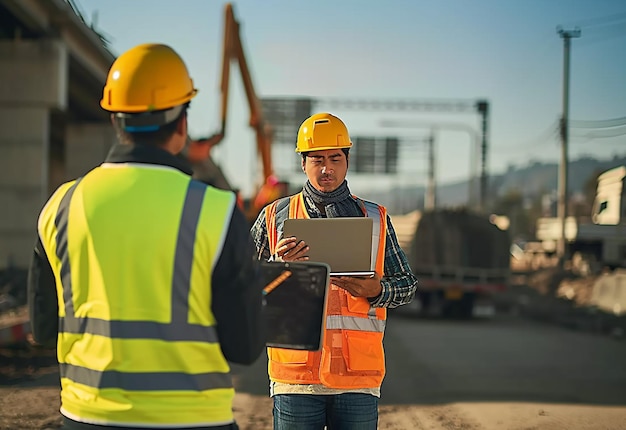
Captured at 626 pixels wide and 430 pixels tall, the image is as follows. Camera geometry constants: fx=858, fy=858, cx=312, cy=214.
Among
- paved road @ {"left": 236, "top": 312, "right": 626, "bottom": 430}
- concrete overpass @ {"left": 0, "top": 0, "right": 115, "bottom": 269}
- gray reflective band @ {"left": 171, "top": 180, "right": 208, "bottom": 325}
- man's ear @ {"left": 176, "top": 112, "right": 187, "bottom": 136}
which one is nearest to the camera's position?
gray reflective band @ {"left": 171, "top": 180, "right": 208, "bottom": 325}

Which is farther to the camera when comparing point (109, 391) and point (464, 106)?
point (464, 106)

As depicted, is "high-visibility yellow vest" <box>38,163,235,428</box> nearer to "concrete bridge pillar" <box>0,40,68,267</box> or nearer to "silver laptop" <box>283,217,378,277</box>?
"silver laptop" <box>283,217,378,277</box>

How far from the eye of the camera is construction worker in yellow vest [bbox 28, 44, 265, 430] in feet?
7.43

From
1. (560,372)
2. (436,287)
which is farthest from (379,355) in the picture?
(436,287)

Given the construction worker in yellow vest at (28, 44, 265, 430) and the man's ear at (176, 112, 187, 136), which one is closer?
the construction worker in yellow vest at (28, 44, 265, 430)

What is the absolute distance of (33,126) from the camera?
68.6ft

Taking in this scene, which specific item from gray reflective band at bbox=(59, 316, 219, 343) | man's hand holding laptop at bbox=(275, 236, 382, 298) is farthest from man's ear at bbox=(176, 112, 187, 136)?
man's hand holding laptop at bbox=(275, 236, 382, 298)

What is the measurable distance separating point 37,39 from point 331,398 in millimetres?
18457

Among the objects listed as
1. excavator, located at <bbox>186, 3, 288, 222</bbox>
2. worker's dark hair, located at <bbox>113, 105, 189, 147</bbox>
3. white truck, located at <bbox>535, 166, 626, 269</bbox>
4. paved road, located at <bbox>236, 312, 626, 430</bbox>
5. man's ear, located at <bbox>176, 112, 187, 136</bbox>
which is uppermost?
excavator, located at <bbox>186, 3, 288, 222</bbox>

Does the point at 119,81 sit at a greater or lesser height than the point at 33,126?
lesser

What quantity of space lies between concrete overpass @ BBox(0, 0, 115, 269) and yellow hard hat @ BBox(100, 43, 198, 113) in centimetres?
1646

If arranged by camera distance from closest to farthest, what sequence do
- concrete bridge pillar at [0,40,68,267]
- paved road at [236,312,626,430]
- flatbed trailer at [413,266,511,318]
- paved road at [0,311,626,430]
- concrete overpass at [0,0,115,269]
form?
1. paved road at [0,311,626,430]
2. paved road at [236,312,626,430]
3. flatbed trailer at [413,266,511,318]
4. concrete overpass at [0,0,115,269]
5. concrete bridge pillar at [0,40,68,267]

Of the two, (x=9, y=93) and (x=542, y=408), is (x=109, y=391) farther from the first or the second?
(x=9, y=93)

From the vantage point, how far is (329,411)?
3.56 meters
